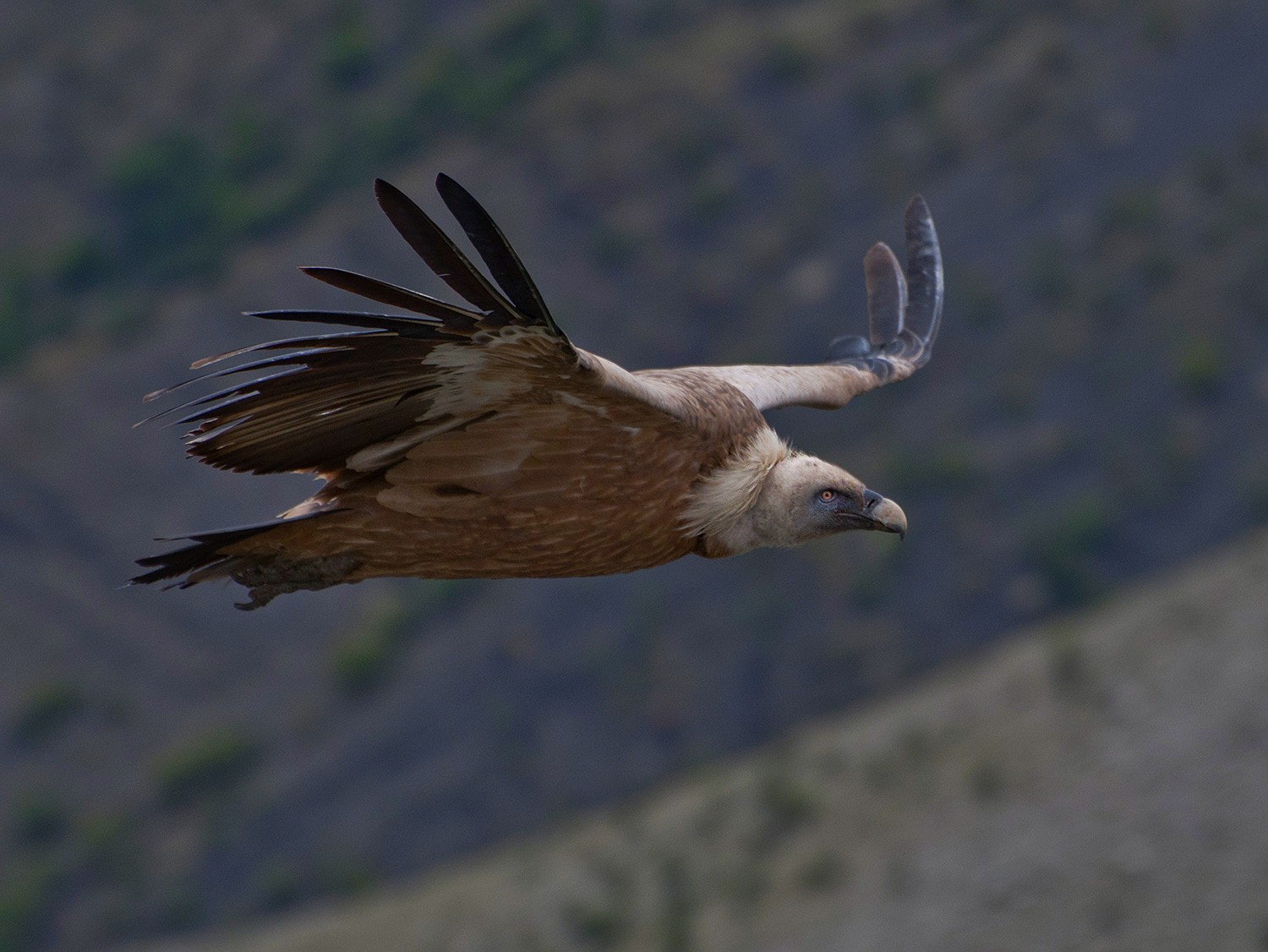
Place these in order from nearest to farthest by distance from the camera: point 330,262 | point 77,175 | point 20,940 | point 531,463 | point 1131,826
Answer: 1. point 531,463
2. point 1131,826
3. point 20,940
4. point 330,262
5. point 77,175

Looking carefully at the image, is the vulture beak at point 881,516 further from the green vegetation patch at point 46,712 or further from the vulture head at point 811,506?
the green vegetation patch at point 46,712

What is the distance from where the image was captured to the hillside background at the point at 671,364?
A: 33000 mm

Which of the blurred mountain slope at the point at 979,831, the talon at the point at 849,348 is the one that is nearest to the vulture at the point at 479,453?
the talon at the point at 849,348

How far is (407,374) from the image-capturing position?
16.6 ft

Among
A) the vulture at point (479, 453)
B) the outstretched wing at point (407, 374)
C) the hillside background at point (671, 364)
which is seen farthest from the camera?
the hillside background at point (671, 364)

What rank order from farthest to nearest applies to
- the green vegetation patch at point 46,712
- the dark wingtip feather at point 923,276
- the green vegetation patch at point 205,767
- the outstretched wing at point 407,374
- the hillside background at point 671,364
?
1. the green vegetation patch at point 46,712
2. the green vegetation patch at point 205,767
3. the hillside background at point 671,364
4. the dark wingtip feather at point 923,276
5. the outstretched wing at point 407,374

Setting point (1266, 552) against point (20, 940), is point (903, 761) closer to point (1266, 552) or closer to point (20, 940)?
point (1266, 552)

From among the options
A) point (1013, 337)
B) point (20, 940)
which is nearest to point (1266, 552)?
point (1013, 337)

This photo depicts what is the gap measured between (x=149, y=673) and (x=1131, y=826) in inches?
827

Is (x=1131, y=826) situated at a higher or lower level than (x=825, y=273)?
lower

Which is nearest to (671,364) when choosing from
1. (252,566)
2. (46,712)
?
(46,712)

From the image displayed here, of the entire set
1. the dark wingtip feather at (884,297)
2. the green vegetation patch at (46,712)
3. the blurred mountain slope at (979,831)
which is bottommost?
the blurred mountain slope at (979,831)

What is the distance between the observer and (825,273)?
38375 mm

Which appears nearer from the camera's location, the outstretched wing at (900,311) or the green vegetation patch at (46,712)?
the outstretched wing at (900,311)
